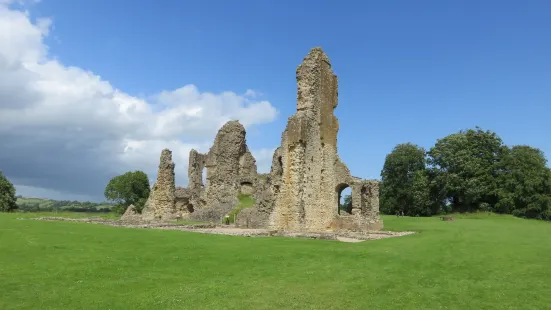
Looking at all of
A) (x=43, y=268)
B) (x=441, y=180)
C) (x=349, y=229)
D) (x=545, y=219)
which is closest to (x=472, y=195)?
(x=441, y=180)

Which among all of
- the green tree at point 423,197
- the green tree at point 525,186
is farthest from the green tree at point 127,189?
the green tree at point 525,186

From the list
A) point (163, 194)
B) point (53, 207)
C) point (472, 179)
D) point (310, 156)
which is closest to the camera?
point (310, 156)

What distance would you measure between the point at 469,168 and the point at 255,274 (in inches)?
1630

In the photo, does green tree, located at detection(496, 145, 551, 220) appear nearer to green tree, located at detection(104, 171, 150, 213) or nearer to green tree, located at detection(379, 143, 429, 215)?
green tree, located at detection(379, 143, 429, 215)

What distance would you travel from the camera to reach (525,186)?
139 feet

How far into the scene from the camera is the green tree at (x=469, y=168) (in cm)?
4481

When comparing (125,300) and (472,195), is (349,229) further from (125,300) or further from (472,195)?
(472,195)

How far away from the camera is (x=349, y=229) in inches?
997

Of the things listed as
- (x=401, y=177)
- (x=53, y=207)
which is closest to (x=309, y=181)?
(x=401, y=177)

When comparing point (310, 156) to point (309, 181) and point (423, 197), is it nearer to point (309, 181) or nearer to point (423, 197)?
point (309, 181)

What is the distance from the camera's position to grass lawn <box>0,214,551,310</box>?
24.4ft

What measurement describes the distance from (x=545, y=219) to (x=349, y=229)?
27548 mm

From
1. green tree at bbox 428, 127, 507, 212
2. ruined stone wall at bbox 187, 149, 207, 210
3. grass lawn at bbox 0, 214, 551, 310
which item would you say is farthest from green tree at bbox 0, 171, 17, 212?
green tree at bbox 428, 127, 507, 212

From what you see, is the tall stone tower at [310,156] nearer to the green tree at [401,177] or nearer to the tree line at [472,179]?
the tree line at [472,179]
